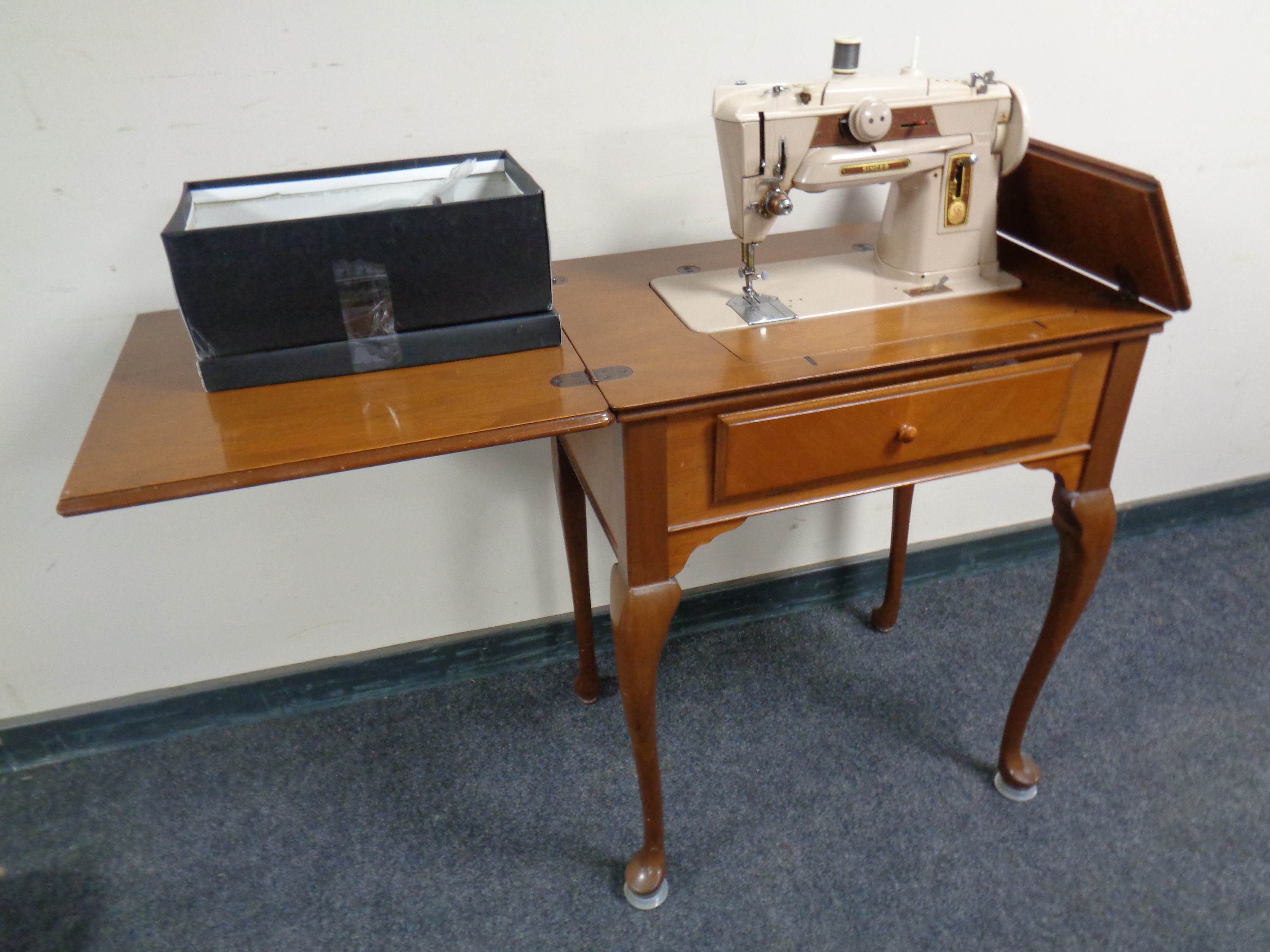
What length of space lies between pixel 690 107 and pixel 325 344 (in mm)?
756

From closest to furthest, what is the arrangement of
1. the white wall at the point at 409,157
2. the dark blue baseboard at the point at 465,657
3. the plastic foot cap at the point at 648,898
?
the white wall at the point at 409,157, the plastic foot cap at the point at 648,898, the dark blue baseboard at the point at 465,657

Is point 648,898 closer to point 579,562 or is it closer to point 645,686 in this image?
point 645,686

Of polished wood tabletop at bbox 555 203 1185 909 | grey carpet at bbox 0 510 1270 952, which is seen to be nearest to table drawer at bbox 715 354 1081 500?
polished wood tabletop at bbox 555 203 1185 909

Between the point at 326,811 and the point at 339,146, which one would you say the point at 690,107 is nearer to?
the point at 339,146

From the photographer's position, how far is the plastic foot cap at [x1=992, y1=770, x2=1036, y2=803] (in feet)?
5.10

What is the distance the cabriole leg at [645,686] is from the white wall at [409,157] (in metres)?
0.59

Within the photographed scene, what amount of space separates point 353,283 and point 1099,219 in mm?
947

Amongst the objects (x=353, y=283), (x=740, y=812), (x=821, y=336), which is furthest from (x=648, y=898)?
(x=353, y=283)

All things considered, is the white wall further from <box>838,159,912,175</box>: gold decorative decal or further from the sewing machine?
<box>838,159,912,175</box>: gold decorative decal

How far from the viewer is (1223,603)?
1.99 meters

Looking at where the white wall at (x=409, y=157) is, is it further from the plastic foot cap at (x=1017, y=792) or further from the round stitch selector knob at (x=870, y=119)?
the plastic foot cap at (x=1017, y=792)

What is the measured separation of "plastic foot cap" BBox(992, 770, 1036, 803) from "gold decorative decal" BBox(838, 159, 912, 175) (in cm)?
104

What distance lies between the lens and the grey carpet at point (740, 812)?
1.40 m

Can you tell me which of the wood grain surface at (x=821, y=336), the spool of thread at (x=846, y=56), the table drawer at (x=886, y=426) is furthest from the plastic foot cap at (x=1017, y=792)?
the spool of thread at (x=846, y=56)
